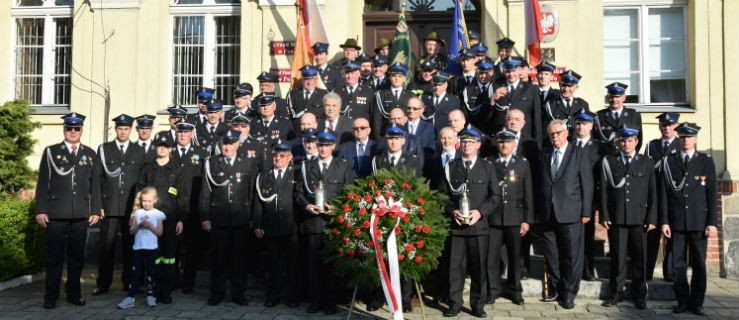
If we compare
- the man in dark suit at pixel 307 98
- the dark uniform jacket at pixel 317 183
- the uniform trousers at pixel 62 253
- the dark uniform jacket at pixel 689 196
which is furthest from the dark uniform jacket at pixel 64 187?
the dark uniform jacket at pixel 689 196

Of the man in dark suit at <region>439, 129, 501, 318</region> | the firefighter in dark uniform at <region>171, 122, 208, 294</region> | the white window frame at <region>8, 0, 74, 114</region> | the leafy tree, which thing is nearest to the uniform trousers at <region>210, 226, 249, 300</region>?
Answer: the firefighter in dark uniform at <region>171, 122, 208, 294</region>

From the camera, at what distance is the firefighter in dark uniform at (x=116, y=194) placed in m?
7.85

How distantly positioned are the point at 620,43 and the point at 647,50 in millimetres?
422

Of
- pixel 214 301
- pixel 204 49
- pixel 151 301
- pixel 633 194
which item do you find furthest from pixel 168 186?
pixel 633 194

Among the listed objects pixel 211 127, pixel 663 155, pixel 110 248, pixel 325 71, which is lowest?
pixel 110 248

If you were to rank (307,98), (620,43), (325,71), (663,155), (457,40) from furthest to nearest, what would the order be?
(620,43) → (457,40) → (325,71) → (307,98) → (663,155)

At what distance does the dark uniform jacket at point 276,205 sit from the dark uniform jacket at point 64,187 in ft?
5.99

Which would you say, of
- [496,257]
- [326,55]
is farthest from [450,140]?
[326,55]

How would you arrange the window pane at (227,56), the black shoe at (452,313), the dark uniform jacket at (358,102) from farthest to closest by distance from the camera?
the window pane at (227,56)
the dark uniform jacket at (358,102)
the black shoe at (452,313)

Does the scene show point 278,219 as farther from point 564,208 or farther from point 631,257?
point 631,257

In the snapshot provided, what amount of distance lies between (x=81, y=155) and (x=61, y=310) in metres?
1.65

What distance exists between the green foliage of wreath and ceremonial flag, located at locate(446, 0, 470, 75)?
14.0 feet

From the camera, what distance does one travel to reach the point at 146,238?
7.39 meters

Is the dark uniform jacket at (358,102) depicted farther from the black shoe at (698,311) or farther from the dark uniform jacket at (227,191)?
the black shoe at (698,311)
